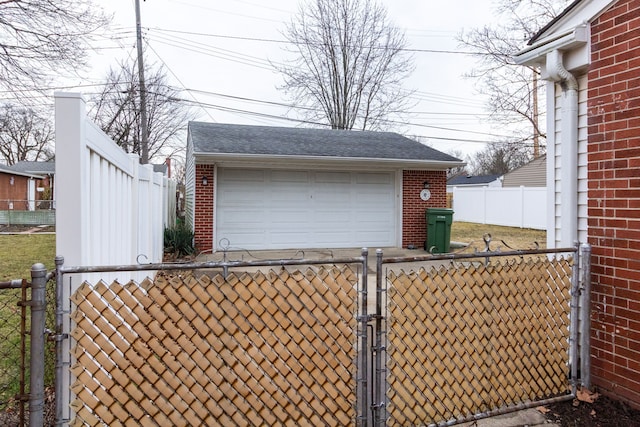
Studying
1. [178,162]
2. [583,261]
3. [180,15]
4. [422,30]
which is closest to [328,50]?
[422,30]

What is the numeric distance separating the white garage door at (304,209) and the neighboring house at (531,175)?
43.6 ft

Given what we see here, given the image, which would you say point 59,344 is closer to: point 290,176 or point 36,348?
point 36,348

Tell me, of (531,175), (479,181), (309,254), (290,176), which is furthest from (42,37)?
(479,181)

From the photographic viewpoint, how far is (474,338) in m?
2.78

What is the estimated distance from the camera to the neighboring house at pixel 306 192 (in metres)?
10.3

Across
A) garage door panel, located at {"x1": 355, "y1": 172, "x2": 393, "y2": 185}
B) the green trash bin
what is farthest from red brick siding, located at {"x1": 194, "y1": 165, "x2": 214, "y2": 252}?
the green trash bin

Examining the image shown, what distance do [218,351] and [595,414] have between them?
8.58ft

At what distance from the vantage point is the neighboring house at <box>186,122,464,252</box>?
33.8 feet

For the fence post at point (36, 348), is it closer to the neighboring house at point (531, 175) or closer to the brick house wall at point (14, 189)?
the neighboring house at point (531, 175)

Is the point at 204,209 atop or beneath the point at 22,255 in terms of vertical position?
atop

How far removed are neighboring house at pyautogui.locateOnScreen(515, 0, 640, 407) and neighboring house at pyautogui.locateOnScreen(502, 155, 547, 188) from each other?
765 inches

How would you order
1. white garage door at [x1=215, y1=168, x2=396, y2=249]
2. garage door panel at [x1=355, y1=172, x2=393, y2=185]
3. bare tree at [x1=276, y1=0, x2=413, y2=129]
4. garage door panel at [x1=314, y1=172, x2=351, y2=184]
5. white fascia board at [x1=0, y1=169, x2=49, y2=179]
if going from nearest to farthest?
1. white garage door at [x1=215, y1=168, x2=396, y2=249]
2. garage door panel at [x1=314, y1=172, x2=351, y2=184]
3. garage door panel at [x1=355, y1=172, x2=393, y2=185]
4. bare tree at [x1=276, y1=0, x2=413, y2=129]
5. white fascia board at [x1=0, y1=169, x2=49, y2=179]

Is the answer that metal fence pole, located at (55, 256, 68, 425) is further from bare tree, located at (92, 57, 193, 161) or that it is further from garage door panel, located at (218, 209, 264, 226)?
Answer: bare tree, located at (92, 57, 193, 161)

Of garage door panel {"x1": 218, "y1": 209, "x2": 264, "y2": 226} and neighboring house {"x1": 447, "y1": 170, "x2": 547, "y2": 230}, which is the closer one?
garage door panel {"x1": 218, "y1": 209, "x2": 264, "y2": 226}
